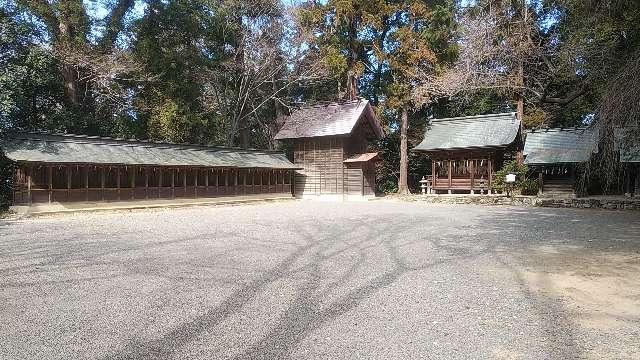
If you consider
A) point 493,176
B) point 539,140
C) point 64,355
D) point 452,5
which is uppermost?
point 452,5

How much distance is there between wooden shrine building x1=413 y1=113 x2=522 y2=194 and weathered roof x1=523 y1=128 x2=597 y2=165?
113cm

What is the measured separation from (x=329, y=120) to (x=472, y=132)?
9546 millimetres

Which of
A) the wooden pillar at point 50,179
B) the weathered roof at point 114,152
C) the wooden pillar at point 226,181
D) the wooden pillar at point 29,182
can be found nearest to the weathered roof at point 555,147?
the weathered roof at point 114,152

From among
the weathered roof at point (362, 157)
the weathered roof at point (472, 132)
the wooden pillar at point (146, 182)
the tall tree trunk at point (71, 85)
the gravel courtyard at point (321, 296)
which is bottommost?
the gravel courtyard at point (321, 296)

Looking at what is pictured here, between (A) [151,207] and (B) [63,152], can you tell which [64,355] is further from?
(A) [151,207]

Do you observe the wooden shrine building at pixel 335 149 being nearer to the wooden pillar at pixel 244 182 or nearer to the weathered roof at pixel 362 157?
the weathered roof at pixel 362 157

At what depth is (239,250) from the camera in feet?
30.8

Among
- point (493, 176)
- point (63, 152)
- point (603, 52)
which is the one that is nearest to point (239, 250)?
point (603, 52)

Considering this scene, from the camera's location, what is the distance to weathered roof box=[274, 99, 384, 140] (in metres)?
29.4

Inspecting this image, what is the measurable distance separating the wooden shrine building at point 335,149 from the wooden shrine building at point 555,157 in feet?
32.0

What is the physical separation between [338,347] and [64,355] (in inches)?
99.2

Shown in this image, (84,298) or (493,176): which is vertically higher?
(493,176)

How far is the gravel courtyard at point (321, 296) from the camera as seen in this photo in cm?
422

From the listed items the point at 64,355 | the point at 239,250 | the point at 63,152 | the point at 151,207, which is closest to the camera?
the point at 64,355
